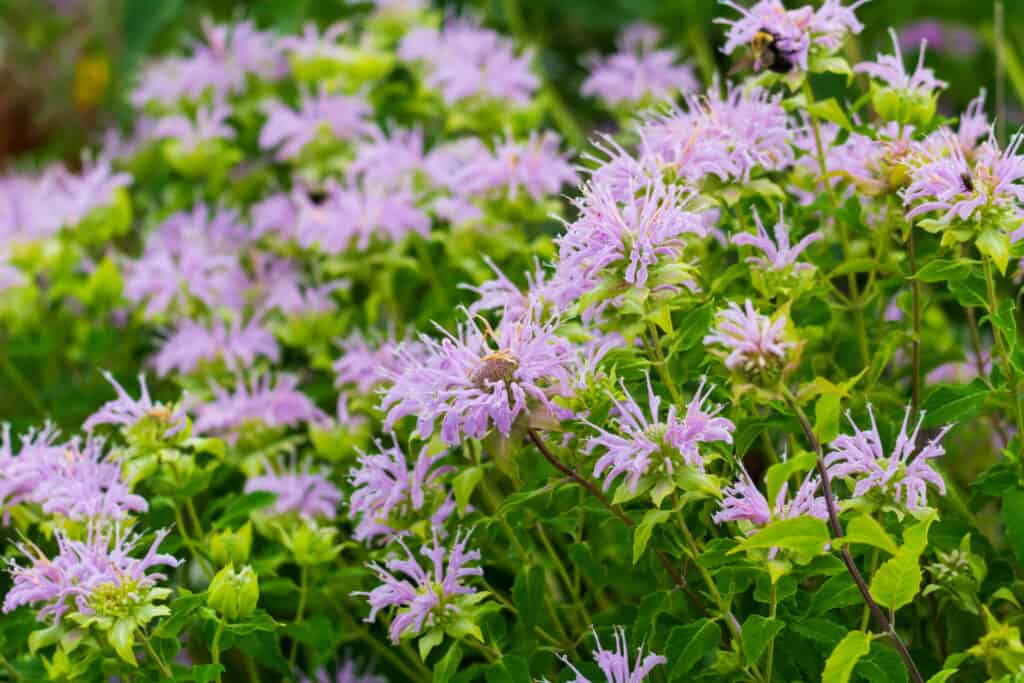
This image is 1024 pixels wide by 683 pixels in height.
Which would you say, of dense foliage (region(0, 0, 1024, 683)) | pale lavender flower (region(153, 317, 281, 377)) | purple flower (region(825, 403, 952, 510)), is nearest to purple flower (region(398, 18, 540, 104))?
dense foliage (region(0, 0, 1024, 683))

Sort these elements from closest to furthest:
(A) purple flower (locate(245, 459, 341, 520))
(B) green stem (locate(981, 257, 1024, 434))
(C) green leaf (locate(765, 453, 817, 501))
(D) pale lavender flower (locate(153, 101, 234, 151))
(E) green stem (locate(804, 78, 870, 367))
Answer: (C) green leaf (locate(765, 453, 817, 501)) < (B) green stem (locate(981, 257, 1024, 434)) < (E) green stem (locate(804, 78, 870, 367)) < (A) purple flower (locate(245, 459, 341, 520)) < (D) pale lavender flower (locate(153, 101, 234, 151))

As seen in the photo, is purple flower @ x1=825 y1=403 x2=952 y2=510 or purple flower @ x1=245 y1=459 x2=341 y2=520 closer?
purple flower @ x1=825 y1=403 x2=952 y2=510

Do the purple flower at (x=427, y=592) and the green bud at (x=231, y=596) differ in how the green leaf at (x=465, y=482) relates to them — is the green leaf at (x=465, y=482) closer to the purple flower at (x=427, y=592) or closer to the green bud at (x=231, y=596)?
the purple flower at (x=427, y=592)

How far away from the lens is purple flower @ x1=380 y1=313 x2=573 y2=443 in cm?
59

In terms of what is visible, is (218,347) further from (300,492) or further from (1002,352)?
(1002,352)

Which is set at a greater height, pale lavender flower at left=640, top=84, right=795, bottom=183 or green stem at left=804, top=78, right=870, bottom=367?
pale lavender flower at left=640, top=84, right=795, bottom=183

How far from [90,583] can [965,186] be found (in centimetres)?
52

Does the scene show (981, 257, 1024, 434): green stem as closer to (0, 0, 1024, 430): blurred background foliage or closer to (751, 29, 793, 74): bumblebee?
(751, 29, 793, 74): bumblebee

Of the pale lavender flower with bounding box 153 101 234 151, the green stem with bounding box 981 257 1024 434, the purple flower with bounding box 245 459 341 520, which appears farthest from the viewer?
the pale lavender flower with bounding box 153 101 234 151

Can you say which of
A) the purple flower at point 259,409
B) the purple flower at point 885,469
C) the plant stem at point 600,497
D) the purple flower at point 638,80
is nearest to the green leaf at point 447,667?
the plant stem at point 600,497

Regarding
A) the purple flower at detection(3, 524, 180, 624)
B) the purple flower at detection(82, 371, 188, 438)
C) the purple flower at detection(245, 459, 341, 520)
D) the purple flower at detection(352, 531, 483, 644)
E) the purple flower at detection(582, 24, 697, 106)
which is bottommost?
the purple flower at detection(245, 459, 341, 520)

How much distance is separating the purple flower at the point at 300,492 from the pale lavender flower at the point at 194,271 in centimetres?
27

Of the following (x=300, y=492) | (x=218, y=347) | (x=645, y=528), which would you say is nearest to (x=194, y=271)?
(x=218, y=347)

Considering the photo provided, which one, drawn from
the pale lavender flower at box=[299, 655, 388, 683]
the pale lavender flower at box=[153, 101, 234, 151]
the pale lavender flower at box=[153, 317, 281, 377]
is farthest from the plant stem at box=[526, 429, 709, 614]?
the pale lavender flower at box=[153, 101, 234, 151]
